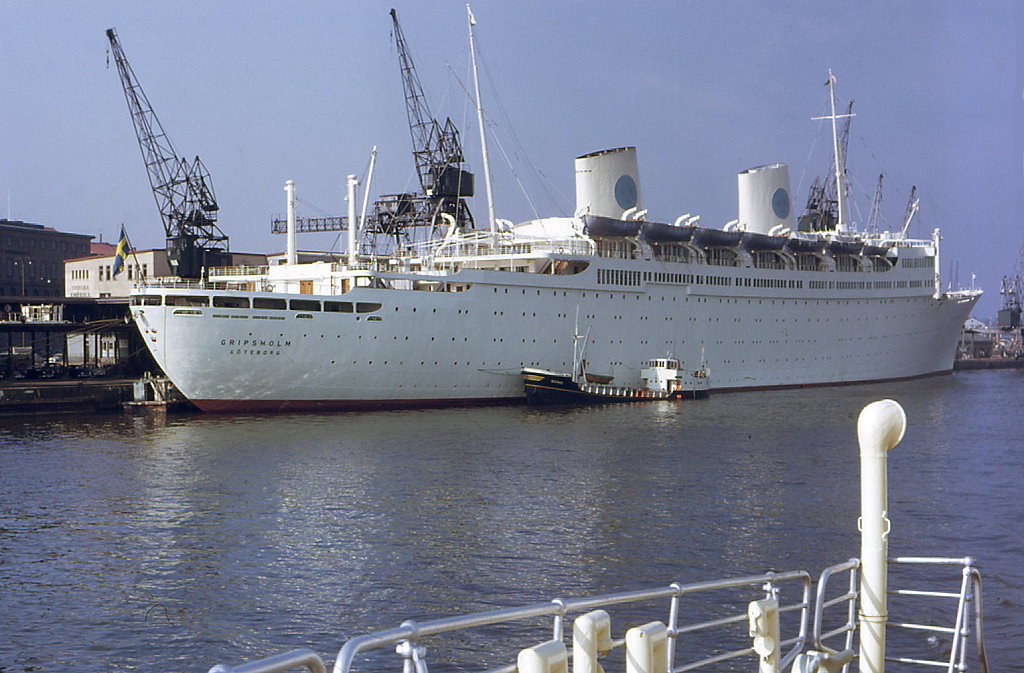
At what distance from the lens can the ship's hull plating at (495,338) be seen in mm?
41281

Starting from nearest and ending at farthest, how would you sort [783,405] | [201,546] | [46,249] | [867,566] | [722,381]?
[867,566] < [201,546] < [783,405] < [722,381] < [46,249]

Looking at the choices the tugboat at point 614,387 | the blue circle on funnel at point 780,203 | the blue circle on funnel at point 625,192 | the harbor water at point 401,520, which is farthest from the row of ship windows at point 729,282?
the harbor water at point 401,520

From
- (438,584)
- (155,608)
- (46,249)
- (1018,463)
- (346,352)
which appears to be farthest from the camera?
(46,249)

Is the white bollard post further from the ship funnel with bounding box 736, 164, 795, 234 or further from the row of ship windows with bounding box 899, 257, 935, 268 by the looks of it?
the row of ship windows with bounding box 899, 257, 935, 268

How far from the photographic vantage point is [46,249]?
354 ft

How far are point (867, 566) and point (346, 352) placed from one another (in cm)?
3600

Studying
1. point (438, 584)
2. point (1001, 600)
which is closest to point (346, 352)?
point (438, 584)

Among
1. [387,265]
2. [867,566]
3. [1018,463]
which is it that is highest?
[387,265]

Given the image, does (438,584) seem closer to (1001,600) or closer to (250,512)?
(250,512)

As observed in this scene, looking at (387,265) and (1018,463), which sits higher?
(387,265)

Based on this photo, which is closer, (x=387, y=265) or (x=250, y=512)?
(x=250, y=512)

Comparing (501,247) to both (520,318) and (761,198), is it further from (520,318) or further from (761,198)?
(761,198)

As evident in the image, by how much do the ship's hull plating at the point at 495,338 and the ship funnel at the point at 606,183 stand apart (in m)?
5.60

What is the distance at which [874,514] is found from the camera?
7.64 m
